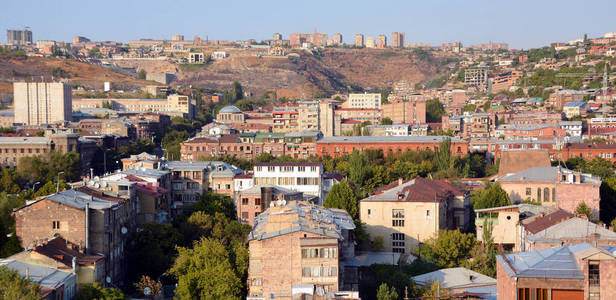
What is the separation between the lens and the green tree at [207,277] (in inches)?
1145

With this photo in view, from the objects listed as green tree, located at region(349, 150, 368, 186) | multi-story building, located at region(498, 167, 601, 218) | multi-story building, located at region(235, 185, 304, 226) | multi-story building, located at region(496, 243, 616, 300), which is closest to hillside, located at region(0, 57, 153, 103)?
green tree, located at region(349, 150, 368, 186)

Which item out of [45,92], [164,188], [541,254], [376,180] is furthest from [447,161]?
[45,92]

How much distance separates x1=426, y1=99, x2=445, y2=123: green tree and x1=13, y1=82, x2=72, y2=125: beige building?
1926 inches

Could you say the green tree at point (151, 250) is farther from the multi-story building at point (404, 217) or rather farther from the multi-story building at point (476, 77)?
the multi-story building at point (476, 77)

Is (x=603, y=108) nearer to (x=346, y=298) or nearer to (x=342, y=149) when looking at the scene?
(x=342, y=149)

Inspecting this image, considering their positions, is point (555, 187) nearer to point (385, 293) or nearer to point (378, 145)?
point (385, 293)

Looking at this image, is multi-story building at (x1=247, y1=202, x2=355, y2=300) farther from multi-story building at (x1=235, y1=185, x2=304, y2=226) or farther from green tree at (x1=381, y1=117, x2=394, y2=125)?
green tree at (x1=381, y1=117, x2=394, y2=125)

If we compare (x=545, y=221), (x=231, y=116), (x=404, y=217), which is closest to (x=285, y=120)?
(x=231, y=116)

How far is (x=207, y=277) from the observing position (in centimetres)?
2980

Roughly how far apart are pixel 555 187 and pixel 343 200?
1300cm

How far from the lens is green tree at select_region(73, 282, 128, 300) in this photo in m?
28.0

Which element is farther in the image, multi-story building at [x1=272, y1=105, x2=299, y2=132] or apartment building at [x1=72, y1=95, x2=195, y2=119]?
apartment building at [x1=72, y1=95, x2=195, y2=119]

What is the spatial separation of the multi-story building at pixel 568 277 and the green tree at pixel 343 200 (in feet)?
78.4

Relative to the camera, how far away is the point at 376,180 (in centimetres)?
6206
